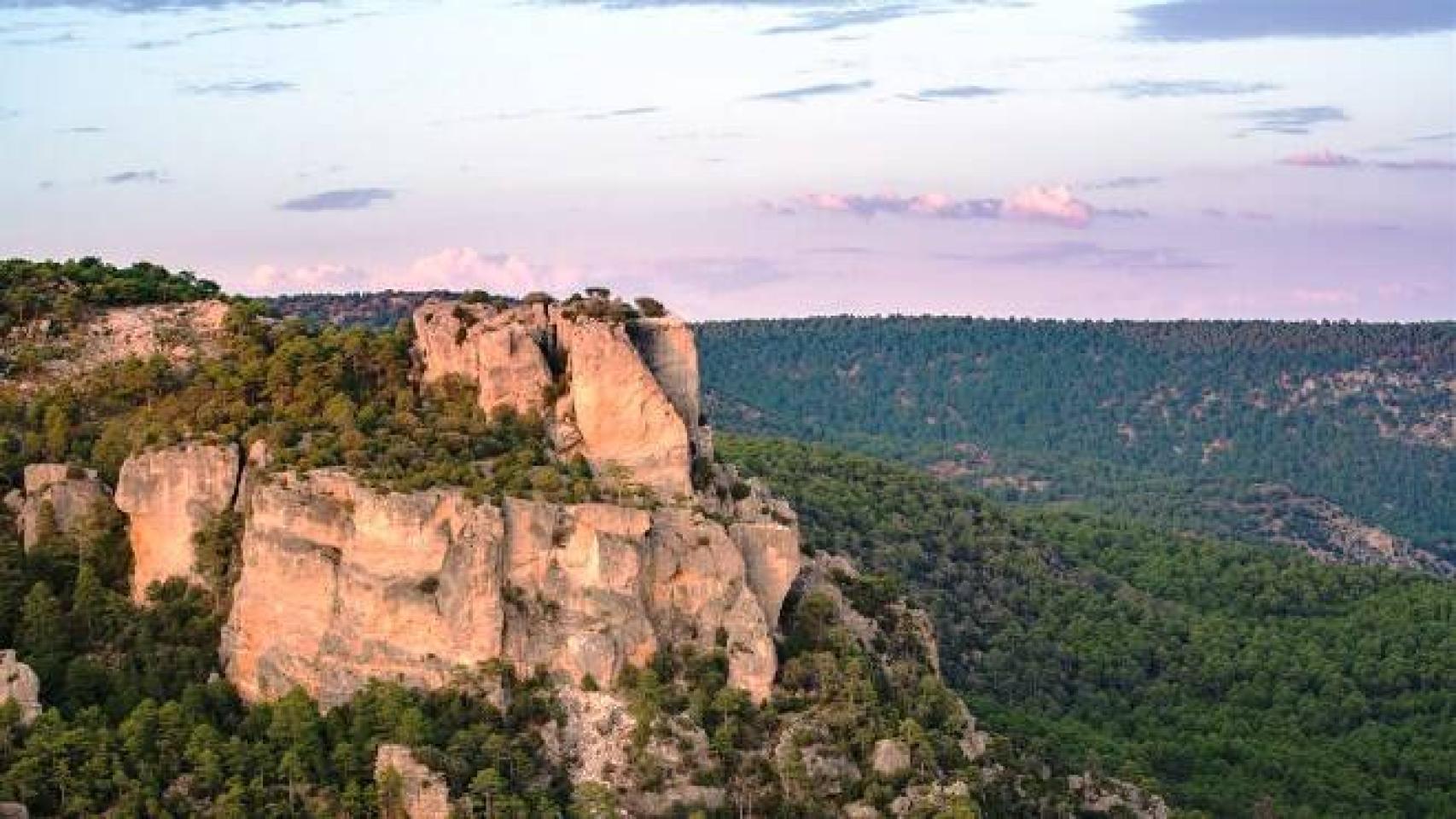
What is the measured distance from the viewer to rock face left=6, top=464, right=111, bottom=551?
75.7 meters

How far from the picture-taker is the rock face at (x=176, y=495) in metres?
74.4

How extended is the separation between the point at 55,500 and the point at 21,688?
9.81 m

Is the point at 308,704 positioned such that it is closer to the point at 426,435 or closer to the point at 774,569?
the point at 426,435

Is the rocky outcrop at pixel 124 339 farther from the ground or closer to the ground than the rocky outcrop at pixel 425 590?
farther from the ground

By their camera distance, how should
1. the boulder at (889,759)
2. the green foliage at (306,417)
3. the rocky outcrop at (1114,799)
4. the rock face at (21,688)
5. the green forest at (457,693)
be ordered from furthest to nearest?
the rocky outcrop at (1114,799) → the green foliage at (306,417) → the boulder at (889,759) → the green forest at (457,693) → the rock face at (21,688)

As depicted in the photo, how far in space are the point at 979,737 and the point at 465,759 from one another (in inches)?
785

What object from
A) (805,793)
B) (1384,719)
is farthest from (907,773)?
(1384,719)

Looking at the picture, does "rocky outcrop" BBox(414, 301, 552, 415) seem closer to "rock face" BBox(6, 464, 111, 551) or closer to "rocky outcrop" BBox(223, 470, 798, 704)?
"rocky outcrop" BBox(223, 470, 798, 704)

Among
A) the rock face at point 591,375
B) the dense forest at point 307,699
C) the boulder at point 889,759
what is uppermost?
the rock face at point 591,375

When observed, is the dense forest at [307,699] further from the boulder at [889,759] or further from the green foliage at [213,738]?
the boulder at [889,759]

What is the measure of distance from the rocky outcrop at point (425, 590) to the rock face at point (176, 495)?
2.68 m

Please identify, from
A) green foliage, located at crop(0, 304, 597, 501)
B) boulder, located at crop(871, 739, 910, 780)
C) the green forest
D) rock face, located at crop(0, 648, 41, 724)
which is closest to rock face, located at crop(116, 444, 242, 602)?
the green forest

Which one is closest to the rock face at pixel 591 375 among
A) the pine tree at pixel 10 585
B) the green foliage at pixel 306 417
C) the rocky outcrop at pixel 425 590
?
the green foliage at pixel 306 417

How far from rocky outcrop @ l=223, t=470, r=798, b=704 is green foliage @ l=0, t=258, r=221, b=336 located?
1917cm
